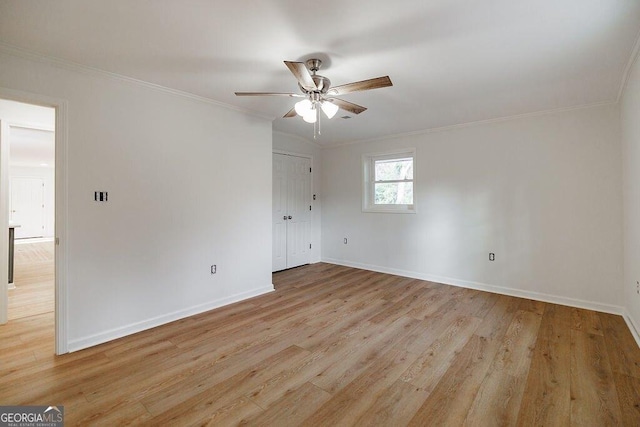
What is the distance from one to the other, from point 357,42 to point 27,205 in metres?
12.1

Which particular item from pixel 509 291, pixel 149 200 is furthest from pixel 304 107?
pixel 509 291

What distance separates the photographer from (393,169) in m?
5.26

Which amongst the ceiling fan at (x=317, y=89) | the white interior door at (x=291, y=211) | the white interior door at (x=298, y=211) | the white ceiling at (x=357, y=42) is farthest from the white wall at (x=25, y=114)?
the white interior door at (x=298, y=211)

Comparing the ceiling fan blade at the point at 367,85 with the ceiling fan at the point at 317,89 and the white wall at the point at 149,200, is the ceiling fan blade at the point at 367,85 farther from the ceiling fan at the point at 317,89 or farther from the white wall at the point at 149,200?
the white wall at the point at 149,200

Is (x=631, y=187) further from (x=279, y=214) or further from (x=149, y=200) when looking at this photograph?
(x=149, y=200)

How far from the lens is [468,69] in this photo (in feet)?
8.39

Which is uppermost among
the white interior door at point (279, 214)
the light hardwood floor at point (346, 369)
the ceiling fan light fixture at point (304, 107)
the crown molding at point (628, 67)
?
the crown molding at point (628, 67)

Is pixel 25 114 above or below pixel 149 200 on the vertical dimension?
above

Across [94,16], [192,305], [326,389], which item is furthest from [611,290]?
[94,16]

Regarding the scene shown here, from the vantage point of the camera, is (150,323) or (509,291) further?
(509,291)

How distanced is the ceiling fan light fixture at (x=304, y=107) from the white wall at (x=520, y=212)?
2.87m

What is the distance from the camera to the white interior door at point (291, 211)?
5.30 metres

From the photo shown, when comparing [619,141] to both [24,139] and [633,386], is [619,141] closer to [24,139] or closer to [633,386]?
[633,386]

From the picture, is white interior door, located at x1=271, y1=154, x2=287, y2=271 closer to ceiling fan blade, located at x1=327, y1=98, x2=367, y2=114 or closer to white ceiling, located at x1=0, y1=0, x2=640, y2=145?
white ceiling, located at x1=0, y1=0, x2=640, y2=145
